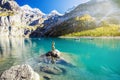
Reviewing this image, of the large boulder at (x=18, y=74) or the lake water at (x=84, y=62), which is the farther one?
the lake water at (x=84, y=62)

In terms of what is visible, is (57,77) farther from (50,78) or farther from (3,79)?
(3,79)

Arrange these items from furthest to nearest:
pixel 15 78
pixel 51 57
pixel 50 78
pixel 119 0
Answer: pixel 51 57 < pixel 50 78 < pixel 15 78 < pixel 119 0

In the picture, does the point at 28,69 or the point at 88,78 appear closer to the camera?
the point at 28,69

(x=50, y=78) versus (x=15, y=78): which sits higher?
(x=15, y=78)

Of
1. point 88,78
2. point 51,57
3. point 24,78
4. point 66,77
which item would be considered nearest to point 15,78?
point 24,78

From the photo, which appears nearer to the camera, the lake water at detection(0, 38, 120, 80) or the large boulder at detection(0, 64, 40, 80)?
the large boulder at detection(0, 64, 40, 80)

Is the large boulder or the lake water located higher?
the large boulder

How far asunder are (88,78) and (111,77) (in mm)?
5110

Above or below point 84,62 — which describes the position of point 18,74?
above

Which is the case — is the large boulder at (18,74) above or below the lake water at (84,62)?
above

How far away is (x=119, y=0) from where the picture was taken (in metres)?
10.0

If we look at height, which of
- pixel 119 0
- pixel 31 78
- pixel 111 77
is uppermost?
pixel 119 0

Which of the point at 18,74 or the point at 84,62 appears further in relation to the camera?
the point at 84,62

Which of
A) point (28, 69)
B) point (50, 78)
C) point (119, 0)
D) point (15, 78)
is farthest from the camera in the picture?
point (50, 78)
